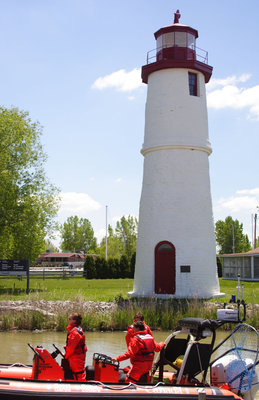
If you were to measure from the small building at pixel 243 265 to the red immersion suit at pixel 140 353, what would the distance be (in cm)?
2887

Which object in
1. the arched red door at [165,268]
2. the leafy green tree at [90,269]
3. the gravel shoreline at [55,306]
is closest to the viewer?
the gravel shoreline at [55,306]

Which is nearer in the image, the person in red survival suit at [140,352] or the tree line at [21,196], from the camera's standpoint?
the person in red survival suit at [140,352]

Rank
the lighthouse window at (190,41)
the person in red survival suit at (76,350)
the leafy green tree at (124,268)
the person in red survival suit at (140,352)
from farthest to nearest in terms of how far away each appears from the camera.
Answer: the leafy green tree at (124,268), the lighthouse window at (190,41), the person in red survival suit at (76,350), the person in red survival suit at (140,352)

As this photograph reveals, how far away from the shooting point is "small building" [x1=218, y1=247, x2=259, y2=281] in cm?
3634

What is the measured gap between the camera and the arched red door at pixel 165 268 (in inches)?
826

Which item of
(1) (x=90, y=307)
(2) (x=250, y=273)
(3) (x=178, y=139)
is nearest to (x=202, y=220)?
(3) (x=178, y=139)

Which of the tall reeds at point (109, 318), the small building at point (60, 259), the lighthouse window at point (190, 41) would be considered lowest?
the tall reeds at point (109, 318)

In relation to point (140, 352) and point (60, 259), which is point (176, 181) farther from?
point (60, 259)

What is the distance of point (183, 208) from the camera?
21.2m

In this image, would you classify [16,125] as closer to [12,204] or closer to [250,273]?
[12,204]

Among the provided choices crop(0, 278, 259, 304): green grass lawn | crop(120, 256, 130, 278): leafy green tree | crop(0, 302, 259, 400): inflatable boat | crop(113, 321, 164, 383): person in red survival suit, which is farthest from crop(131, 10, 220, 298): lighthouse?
crop(120, 256, 130, 278): leafy green tree

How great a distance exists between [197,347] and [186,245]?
13.5 m

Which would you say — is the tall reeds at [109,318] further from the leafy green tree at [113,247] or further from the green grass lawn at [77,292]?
the leafy green tree at [113,247]

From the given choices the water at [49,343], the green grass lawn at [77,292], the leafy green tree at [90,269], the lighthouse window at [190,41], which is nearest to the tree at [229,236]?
the leafy green tree at [90,269]
